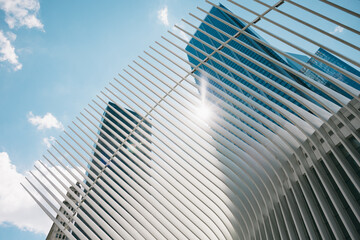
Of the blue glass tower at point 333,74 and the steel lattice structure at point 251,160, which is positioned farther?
the blue glass tower at point 333,74

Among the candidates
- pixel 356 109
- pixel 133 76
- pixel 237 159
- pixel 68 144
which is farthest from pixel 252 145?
pixel 68 144

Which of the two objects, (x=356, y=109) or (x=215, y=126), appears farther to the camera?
(x=215, y=126)

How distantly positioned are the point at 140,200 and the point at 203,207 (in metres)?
3.83

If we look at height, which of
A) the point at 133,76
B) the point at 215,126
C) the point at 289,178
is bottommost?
the point at 289,178

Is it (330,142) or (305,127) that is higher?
(305,127)

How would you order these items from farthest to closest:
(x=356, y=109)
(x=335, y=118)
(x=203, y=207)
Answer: (x=203, y=207), (x=335, y=118), (x=356, y=109)

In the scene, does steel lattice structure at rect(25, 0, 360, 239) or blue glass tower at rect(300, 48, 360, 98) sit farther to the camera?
blue glass tower at rect(300, 48, 360, 98)

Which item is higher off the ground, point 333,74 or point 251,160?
point 333,74

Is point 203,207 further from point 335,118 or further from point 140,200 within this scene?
point 335,118

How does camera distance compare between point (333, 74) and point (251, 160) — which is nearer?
point (251, 160)

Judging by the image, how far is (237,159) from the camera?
479 inches

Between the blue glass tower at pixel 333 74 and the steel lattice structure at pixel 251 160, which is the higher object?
the blue glass tower at pixel 333 74

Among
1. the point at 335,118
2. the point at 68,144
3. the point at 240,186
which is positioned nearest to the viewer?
the point at 335,118

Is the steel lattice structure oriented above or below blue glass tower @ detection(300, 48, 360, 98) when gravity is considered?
below
